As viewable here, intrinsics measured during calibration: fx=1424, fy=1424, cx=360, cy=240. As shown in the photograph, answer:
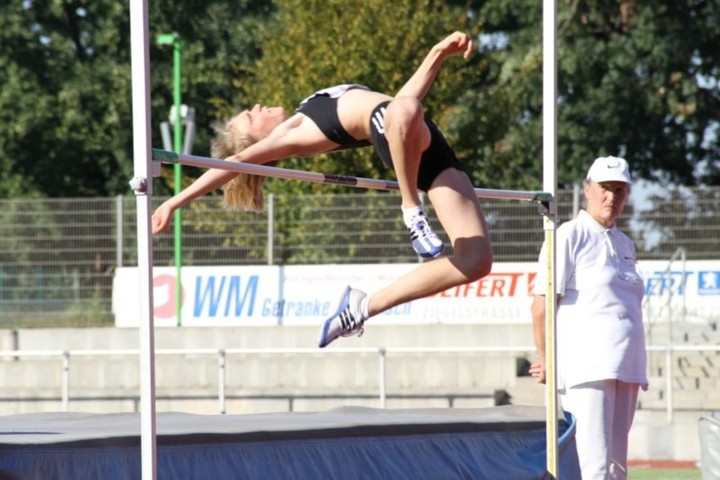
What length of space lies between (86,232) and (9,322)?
1.45m

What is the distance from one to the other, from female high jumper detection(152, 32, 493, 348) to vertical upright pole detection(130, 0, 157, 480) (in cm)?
62

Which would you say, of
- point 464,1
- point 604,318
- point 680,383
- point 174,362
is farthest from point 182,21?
point 604,318

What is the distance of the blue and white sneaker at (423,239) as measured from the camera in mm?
4762

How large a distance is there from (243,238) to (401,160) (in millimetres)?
12673

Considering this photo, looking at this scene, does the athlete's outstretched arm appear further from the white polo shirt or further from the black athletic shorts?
the white polo shirt

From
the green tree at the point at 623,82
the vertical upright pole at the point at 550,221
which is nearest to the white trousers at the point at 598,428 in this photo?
the vertical upright pole at the point at 550,221

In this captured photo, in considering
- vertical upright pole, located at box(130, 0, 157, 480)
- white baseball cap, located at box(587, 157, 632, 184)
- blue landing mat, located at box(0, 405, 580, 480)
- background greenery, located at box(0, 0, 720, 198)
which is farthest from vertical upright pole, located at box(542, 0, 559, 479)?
background greenery, located at box(0, 0, 720, 198)

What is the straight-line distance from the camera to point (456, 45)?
4992 millimetres

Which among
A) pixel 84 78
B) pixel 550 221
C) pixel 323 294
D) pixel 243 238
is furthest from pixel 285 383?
pixel 84 78

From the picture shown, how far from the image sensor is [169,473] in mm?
4613

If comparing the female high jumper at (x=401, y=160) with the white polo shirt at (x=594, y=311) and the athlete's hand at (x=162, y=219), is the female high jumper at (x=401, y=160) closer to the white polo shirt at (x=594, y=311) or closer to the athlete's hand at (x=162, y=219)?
the athlete's hand at (x=162, y=219)

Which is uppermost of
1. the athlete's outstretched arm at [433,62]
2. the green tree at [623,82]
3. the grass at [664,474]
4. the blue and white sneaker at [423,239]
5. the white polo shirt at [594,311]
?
the green tree at [623,82]

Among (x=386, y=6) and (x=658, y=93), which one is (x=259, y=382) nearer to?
(x=386, y=6)

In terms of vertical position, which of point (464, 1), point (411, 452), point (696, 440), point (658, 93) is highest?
point (464, 1)
